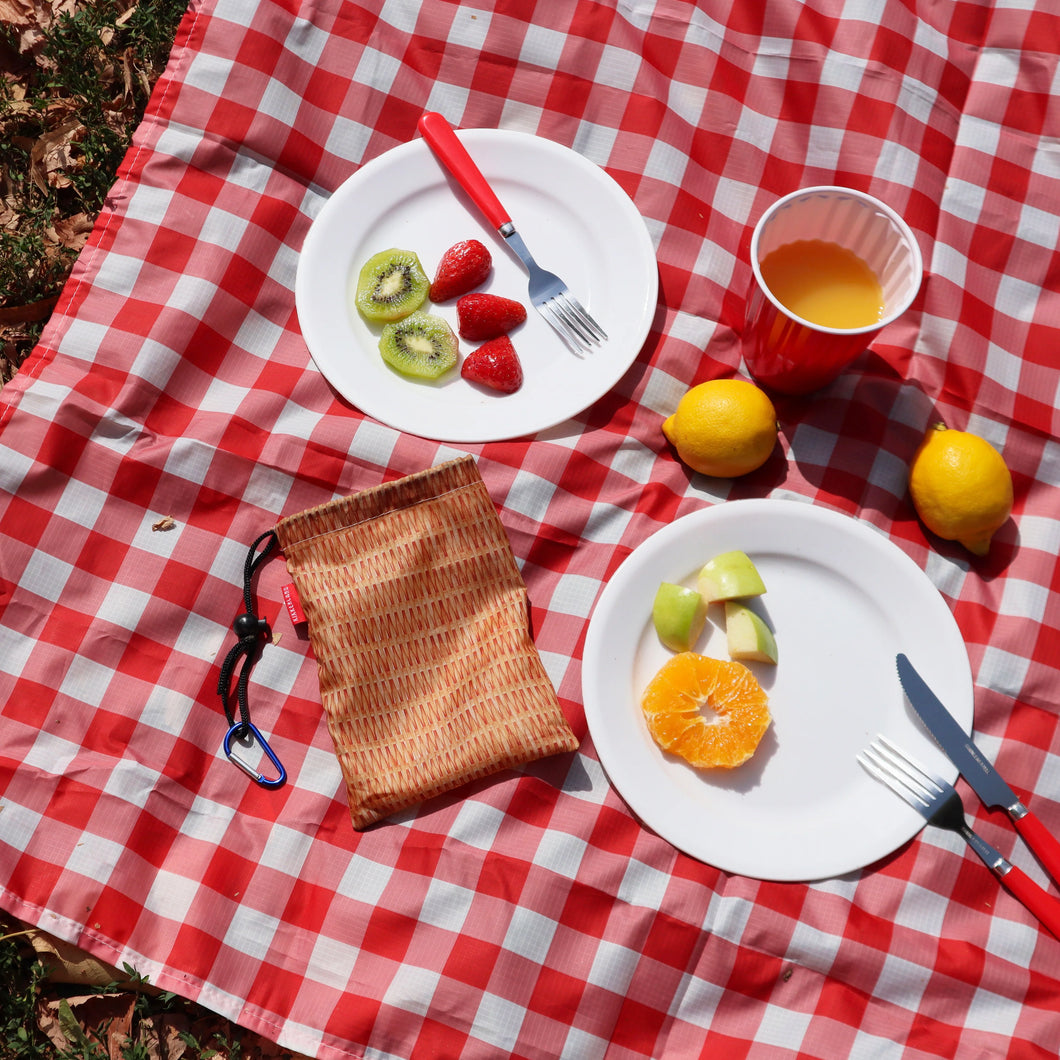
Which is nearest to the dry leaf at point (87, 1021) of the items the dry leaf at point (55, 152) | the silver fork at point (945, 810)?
→ the silver fork at point (945, 810)

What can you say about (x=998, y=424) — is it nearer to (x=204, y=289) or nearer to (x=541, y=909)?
(x=541, y=909)

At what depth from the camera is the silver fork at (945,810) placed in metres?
1.25

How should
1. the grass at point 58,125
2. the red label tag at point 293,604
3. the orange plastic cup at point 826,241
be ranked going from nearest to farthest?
the orange plastic cup at point 826,241, the red label tag at point 293,604, the grass at point 58,125

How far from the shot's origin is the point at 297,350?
4.65ft

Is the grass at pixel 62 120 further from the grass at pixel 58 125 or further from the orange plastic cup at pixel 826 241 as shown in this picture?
the orange plastic cup at pixel 826 241

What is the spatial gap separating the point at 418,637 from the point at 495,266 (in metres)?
0.64

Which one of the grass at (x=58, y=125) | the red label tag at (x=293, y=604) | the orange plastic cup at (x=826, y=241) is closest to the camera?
the orange plastic cup at (x=826, y=241)

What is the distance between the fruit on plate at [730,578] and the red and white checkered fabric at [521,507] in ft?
0.45

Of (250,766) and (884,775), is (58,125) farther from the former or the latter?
(884,775)

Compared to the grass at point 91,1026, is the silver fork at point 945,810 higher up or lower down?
higher up

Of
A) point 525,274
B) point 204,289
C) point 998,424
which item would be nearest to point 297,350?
point 204,289

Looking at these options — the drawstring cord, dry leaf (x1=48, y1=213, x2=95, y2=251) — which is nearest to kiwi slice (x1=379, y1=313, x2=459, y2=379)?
the drawstring cord

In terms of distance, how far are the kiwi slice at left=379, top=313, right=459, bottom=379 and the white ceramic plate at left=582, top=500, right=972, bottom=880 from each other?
44cm

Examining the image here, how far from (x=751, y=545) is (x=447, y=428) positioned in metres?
0.52
